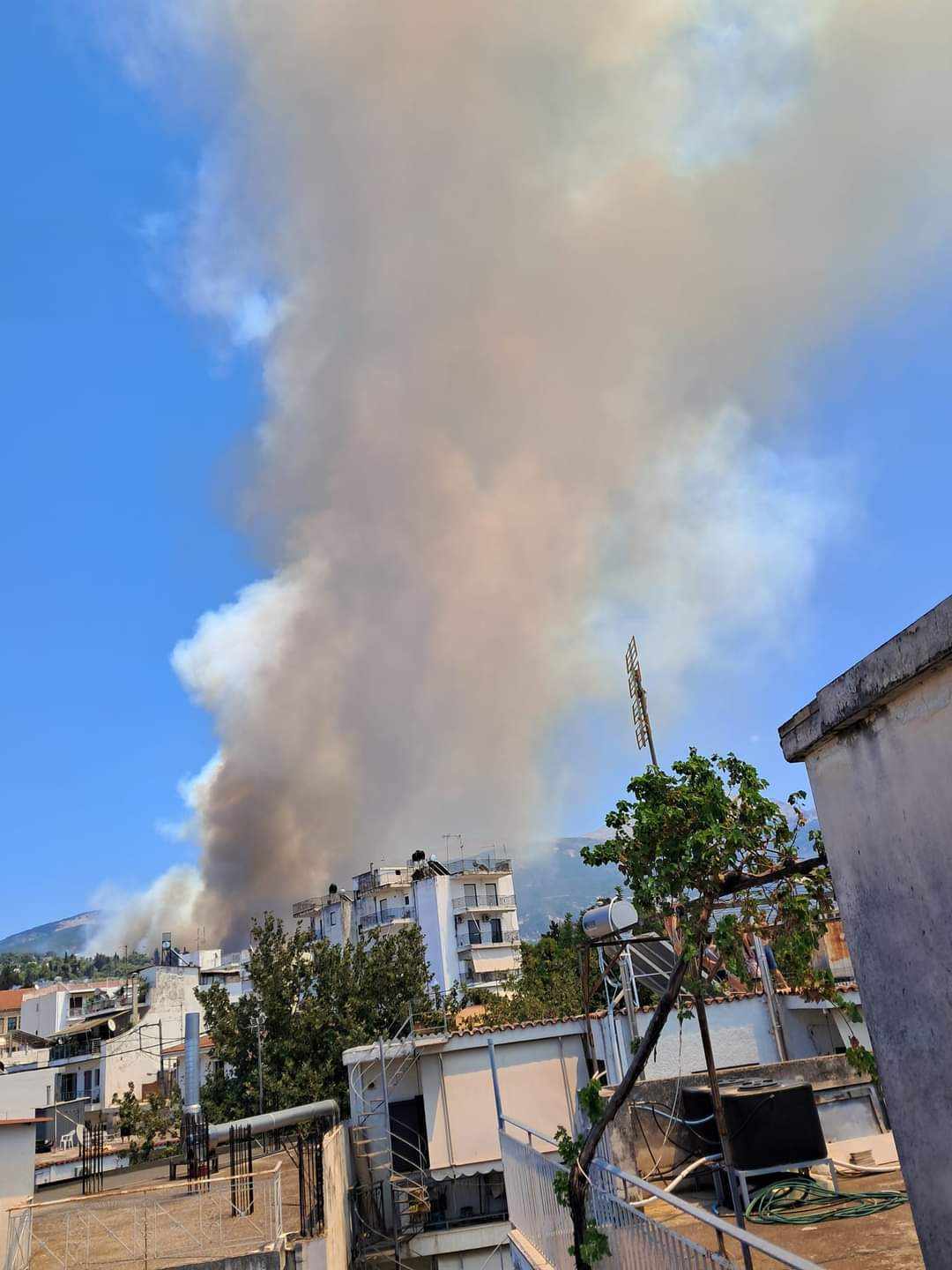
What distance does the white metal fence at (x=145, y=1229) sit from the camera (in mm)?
15852

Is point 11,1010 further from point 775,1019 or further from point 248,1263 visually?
point 775,1019

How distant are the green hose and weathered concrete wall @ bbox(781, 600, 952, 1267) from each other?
4815 mm

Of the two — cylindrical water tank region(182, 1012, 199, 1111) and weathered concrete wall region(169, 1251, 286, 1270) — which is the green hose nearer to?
weathered concrete wall region(169, 1251, 286, 1270)

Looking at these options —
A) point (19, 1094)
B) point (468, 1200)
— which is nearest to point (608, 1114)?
point (468, 1200)

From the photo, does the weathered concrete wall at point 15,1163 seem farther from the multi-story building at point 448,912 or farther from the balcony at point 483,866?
the balcony at point 483,866

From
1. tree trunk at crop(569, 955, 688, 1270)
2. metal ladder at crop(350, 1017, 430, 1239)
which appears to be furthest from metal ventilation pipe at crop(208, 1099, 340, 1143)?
tree trunk at crop(569, 955, 688, 1270)

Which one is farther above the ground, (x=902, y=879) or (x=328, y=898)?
(x=328, y=898)

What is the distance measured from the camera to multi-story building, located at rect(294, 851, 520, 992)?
70.9m

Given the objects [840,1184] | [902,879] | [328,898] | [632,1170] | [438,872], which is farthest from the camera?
[328,898]

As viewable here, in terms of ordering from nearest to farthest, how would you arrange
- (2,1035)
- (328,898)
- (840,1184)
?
(840,1184), (2,1035), (328,898)

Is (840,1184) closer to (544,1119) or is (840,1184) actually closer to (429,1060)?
(544,1119)

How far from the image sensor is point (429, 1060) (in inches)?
791

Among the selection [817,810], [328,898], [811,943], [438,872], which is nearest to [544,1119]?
[811,943]

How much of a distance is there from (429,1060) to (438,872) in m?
55.5
